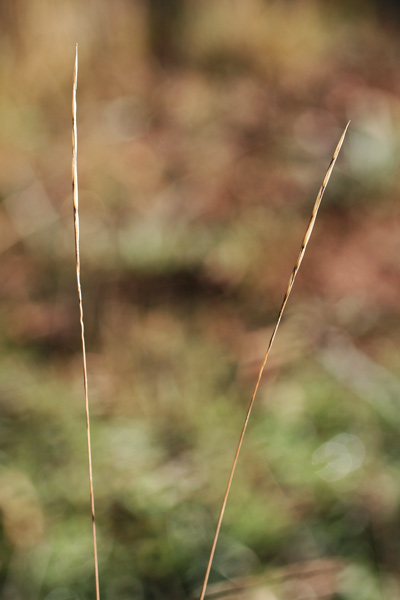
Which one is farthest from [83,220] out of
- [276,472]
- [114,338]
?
[276,472]

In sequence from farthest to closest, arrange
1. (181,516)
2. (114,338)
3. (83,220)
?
(83,220) → (114,338) → (181,516)

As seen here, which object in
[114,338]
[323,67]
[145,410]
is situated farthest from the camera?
[323,67]

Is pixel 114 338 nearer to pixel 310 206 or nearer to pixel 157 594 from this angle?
pixel 157 594

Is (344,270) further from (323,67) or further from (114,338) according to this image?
(323,67)

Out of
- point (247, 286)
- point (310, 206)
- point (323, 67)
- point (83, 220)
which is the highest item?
point (323, 67)

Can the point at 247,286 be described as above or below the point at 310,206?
below

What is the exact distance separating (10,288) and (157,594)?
0.98 metres

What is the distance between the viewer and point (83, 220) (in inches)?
70.9

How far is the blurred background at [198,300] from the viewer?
3.05 feet

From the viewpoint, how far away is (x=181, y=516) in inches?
38.3

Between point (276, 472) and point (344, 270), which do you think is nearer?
point (276, 472)

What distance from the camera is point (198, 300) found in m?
1.53

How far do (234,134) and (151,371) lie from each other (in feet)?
4.20

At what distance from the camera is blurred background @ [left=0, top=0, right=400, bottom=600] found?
3.05 ft
